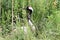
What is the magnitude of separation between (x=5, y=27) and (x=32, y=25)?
0.59m

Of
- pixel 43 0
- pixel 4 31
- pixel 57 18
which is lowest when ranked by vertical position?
pixel 4 31

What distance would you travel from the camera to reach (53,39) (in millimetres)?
4016

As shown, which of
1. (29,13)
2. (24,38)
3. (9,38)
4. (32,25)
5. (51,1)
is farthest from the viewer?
(51,1)

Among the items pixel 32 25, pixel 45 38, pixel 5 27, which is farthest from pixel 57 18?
pixel 5 27

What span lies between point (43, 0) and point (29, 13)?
1.54 ft

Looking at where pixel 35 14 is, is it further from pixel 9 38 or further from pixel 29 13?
pixel 9 38

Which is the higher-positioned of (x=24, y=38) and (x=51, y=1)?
(x=51, y=1)

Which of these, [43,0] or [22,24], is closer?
[22,24]

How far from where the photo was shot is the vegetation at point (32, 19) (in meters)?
4.07

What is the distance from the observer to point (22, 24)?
426 centimetres

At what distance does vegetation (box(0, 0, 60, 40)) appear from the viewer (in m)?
4.07

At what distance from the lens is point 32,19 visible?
4770mm

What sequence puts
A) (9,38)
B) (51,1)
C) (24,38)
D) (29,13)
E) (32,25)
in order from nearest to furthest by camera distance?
1. (24,38)
2. (9,38)
3. (32,25)
4. (29,13)
5. (51,1)

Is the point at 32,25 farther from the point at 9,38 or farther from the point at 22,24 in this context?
the point at 9,38
